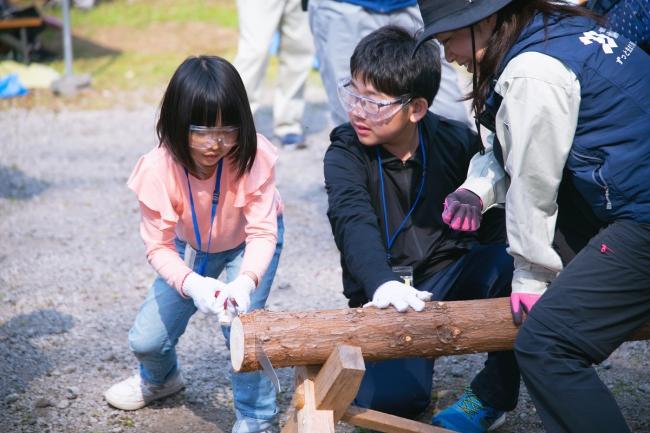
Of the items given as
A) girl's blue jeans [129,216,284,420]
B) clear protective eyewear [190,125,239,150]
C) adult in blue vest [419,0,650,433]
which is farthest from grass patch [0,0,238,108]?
adult in blue vest [419,0,650,433]

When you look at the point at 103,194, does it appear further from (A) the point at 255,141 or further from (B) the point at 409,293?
(B) the point at 409,293

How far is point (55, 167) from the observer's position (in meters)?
6.79

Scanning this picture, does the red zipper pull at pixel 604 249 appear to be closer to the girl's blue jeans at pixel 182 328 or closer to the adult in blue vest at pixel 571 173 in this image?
the adult in blue vest at pixel 571 173

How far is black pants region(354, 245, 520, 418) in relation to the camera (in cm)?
316

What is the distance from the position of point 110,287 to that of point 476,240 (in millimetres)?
2265

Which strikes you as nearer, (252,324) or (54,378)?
(252,324)

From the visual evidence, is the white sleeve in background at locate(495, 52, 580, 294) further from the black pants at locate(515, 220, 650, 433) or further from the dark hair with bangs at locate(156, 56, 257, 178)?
the dark hair with bangs at locate(156, 56, 257, 178)

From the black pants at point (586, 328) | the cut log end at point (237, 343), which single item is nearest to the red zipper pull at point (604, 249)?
the black pants at point (586, 328)

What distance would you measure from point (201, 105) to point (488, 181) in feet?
3.34

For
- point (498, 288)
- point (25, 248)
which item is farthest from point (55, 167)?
point (498, 288)

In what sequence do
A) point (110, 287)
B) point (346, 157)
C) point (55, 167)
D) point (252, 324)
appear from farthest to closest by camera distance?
point (55, 167), point (110, 287), point (346, 157), point (252, 324)

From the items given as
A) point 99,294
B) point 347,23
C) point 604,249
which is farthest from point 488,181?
point 99,294

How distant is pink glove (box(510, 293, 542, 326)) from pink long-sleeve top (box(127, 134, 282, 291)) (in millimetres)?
891

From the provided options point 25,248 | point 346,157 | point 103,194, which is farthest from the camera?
point 103,194
